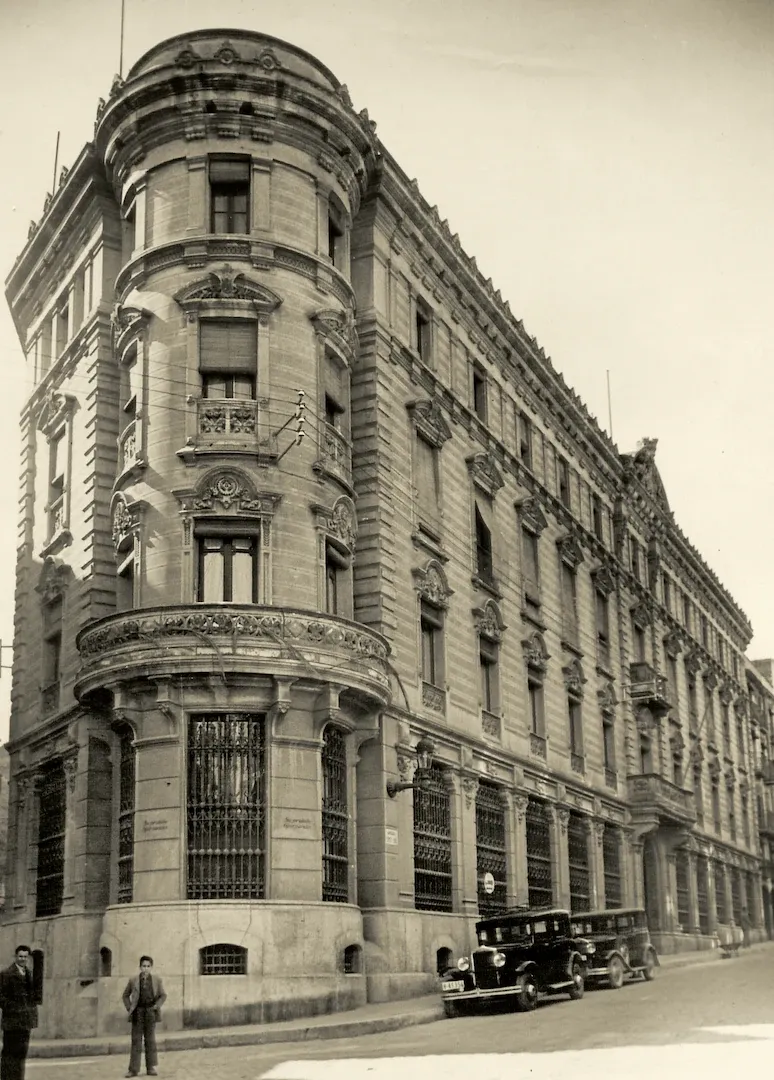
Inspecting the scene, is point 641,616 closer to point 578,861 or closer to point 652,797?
point 652,797

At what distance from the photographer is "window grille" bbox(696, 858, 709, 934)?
59344 millimetres

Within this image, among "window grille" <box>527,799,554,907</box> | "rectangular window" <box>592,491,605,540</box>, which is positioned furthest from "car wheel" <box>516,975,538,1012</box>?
"rectangular window" <box>592,491,605,540</box>

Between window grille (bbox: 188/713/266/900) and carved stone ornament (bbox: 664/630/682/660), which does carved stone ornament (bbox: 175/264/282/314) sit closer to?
window grille (bbox: 188/713/266/900)

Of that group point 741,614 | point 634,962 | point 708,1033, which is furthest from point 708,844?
point 708,1033

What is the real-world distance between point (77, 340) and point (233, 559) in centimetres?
870

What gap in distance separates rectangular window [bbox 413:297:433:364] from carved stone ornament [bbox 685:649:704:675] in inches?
1276

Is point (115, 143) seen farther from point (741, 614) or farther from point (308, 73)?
point (741, 614)

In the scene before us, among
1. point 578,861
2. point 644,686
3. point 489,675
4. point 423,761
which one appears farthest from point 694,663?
point 423,761

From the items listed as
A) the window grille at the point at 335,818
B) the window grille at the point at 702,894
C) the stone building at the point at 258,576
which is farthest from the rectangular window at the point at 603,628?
the window grille at the point at 335,818

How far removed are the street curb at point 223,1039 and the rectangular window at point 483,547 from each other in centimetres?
1654

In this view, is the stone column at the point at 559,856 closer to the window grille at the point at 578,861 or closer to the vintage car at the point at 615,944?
the window grille at the point at 578,861

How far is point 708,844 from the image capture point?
62.0 meters

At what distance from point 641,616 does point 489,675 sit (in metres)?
18.8

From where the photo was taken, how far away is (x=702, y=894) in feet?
198
